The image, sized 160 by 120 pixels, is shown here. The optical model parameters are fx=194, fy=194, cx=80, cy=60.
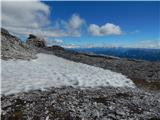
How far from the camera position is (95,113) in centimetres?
1084

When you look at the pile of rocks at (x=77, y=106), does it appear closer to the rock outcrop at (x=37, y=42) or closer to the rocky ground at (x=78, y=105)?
the rocky ground at (x=78, y=105)

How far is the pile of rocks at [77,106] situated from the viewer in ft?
34.6

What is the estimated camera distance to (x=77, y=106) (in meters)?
11.5

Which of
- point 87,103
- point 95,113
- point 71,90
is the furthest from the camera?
point 71,90

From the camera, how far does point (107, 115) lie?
10734 millimetres

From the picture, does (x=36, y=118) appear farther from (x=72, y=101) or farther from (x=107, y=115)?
(x=107, y=115)

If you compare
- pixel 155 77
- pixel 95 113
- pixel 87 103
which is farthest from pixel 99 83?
pixel 155 77

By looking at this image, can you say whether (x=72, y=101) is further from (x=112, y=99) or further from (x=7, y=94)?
(x=7, y=94)

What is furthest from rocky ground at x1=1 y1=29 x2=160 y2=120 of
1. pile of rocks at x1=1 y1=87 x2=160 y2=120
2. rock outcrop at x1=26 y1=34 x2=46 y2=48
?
rock outcrop at x1=26 y1=34 x2=46 y2=48

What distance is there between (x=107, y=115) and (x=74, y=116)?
1841mm

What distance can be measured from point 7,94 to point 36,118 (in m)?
3.66

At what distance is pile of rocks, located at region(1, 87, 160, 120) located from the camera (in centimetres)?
1053

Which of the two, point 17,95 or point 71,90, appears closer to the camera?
point 17,95

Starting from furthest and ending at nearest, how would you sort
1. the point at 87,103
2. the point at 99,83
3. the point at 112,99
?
1. the point at 99,83
2. the point at 112,99
3. the point at 87,103
